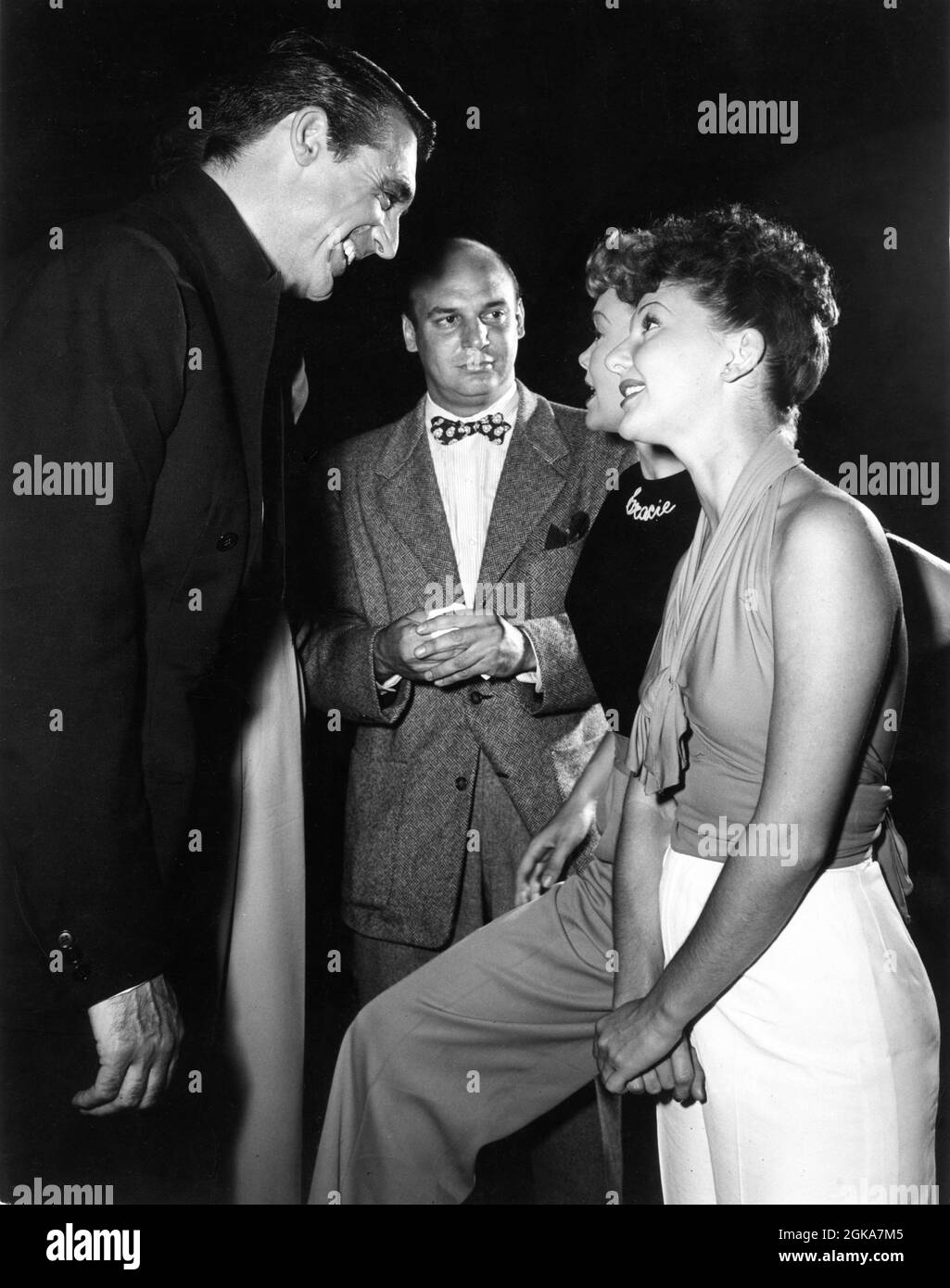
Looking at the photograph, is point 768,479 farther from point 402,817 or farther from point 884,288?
point 402,817

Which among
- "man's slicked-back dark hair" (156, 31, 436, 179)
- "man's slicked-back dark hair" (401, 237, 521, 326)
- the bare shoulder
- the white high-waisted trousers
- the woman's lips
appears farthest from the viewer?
"man's slicked-back dark hair" (401, 237, 521, 326)

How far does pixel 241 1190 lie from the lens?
216 centimetres

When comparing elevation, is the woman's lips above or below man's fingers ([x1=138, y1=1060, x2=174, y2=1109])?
above

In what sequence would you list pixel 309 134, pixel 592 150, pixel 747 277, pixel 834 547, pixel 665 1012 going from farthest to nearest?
1. pixel 592 150
2. pixel 309 134
3. pixel 747 277
4. pixel 665 1012
5. pixel 834 547

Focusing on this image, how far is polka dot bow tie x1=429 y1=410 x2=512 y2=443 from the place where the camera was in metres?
2.23

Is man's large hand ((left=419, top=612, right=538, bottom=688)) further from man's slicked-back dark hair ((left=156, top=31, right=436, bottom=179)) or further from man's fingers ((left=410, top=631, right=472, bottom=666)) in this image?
man's slicked-back dark hair ((left=156, top=31, right=436, bottom=179))

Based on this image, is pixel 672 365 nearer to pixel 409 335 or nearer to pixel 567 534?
pixel 567 534

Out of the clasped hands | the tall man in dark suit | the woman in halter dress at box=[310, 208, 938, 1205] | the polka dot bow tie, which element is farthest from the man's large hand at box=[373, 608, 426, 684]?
the woman in halter dress at box=[310, 208, 938, 1205]

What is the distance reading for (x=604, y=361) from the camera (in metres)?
2.12

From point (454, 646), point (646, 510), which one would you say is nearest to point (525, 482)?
point (646, 510)

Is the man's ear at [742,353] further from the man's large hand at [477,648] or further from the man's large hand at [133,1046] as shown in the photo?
the man's large hand at [133,1046]

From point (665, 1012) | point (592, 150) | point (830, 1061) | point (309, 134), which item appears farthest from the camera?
point (592, 150)

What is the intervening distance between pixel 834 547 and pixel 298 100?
1.30 m

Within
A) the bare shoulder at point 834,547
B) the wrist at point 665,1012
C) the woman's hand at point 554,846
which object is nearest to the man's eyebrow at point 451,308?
the bare shoulder at point 834,547
